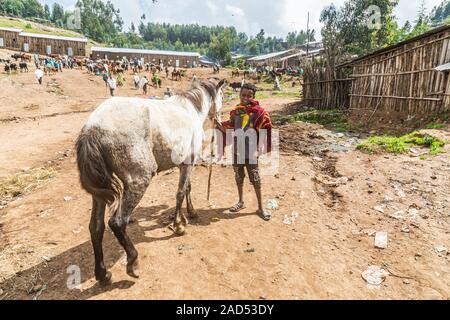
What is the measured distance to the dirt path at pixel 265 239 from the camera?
10.5 feet

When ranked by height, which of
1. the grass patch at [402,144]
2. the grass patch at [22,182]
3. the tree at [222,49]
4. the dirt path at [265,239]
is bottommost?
the dirt path at [265,239]

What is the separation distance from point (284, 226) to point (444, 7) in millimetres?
146048

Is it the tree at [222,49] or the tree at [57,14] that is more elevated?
the tree at [57,14]

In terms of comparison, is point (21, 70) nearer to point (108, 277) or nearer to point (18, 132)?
point (18, 132)

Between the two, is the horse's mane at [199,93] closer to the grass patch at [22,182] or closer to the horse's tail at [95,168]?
the horse's tail at [95,168]

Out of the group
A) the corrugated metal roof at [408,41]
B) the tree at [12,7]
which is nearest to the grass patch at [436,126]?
the corrugated metal roof at [408,41]

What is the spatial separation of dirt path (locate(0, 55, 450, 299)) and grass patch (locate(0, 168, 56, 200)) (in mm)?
273

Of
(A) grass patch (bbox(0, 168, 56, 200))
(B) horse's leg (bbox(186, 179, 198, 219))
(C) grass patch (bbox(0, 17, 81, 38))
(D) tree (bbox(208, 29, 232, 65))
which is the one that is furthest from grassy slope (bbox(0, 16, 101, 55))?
(B) horse's leg (bbox(186, 179, 198, 219))

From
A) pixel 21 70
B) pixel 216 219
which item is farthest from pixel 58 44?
pixel 216 219

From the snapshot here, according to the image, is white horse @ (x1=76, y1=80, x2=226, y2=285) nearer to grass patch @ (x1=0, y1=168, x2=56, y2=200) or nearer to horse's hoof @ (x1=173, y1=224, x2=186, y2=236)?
horse's hoof @ (x1=173, y1=224, x2=186, y2=236)

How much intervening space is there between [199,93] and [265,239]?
2.53 meters

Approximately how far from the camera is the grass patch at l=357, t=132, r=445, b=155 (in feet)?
23.5

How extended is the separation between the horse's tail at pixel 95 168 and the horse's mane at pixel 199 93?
179cm

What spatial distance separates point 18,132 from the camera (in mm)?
11367
